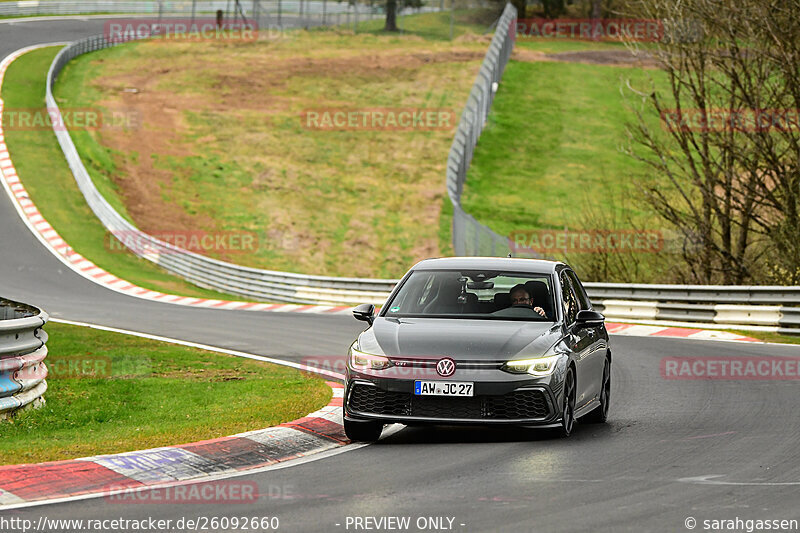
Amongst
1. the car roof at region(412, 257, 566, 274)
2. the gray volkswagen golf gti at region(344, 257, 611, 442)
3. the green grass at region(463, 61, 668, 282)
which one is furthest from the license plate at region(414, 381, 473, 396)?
the green grass at region(463, 61, 668, 282)

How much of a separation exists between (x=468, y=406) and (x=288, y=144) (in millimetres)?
47656

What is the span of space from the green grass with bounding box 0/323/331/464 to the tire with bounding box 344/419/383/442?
1.01 metres

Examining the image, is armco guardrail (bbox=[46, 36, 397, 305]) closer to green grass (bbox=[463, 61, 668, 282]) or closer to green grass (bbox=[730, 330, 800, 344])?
green grass (bbox=[730, 330, 800, 344])

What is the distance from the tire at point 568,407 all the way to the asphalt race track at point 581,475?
10 centimetres

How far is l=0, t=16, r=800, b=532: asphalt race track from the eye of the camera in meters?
7.41

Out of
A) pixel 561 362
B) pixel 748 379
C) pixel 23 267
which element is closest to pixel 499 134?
pixel 23 267

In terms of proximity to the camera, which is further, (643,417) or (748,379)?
(748,379)

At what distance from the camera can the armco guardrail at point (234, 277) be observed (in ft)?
101

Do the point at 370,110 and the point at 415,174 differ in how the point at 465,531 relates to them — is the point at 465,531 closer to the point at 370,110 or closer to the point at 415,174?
the point at 415,174

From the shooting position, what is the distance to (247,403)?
509 inches

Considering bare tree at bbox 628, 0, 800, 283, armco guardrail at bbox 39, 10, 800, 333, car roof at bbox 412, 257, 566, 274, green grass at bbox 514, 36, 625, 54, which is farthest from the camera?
green grass at bbox 514, 36, 625, 54

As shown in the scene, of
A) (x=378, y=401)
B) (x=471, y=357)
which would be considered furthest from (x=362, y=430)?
(x=471, y=357)

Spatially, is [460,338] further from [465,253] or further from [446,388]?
[465,253]

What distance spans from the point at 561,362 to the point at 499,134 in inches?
1956
